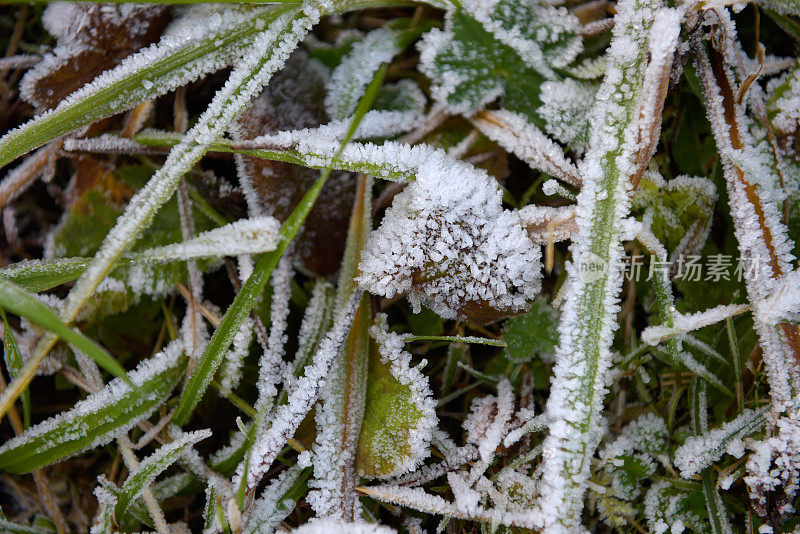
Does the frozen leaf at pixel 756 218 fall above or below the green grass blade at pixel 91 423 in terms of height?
above

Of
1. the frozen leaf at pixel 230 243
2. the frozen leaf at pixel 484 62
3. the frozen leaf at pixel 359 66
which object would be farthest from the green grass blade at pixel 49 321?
the frozen leaf at pixel 484 62

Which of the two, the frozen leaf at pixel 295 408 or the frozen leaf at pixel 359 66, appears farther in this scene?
the frozen leaf at pixel 359 66

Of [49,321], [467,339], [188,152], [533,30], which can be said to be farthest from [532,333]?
[49,321]

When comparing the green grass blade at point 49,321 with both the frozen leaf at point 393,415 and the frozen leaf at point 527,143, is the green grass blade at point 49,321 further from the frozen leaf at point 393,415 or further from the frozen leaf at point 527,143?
the frozen leaf at point 527,143

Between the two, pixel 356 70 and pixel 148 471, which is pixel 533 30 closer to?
pixel 356 70

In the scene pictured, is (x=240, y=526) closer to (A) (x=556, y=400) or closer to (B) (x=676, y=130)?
(A) (x=556, y=400)

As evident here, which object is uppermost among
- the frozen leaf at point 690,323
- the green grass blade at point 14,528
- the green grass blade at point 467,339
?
the frozen leaf at point 690,323
